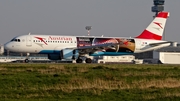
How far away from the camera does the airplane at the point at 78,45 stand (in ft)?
233

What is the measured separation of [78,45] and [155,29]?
14305 mm

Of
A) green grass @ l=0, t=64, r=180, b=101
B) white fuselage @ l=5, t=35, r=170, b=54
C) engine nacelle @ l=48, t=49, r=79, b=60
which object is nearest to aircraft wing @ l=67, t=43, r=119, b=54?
white fuselage @ l=5, t=35, r=170, b=54

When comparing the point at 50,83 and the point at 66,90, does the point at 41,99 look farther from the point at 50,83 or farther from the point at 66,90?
the point at 50,83

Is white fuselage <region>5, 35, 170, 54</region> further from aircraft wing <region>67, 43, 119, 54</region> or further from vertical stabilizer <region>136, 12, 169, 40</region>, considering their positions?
vertical stabilizer <region>136, 12, 169, 40</region>

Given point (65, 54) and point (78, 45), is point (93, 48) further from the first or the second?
point (65, 54)

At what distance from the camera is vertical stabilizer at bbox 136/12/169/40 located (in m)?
80.4

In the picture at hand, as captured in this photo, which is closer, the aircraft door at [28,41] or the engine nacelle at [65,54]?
the engine nacelle at [65,54]

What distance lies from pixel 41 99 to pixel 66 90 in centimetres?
401

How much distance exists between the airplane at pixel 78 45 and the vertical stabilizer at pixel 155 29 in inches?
6.6

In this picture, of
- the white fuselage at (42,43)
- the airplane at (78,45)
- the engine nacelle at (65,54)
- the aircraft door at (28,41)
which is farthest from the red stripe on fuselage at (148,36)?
the aircraft door at (28,41)

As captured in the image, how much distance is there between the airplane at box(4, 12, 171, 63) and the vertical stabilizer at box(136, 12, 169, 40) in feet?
0.55

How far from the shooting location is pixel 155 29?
81.1 metres

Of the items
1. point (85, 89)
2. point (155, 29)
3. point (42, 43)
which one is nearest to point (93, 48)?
point (42, 43)

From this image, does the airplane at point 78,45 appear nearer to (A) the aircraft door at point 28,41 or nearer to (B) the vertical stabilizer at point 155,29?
(A) the aircraft door at point 28,41
